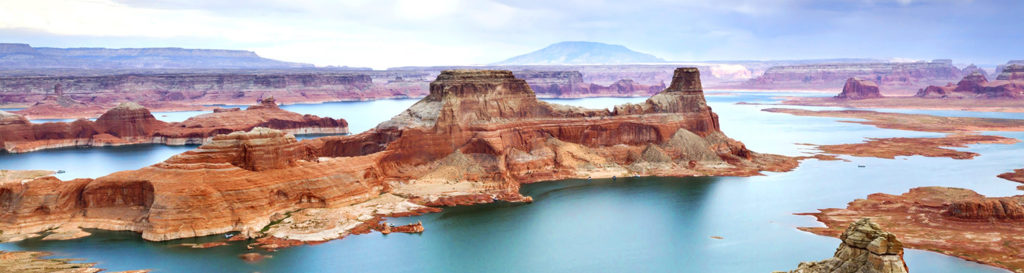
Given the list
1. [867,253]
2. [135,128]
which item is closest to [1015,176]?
[867,253]

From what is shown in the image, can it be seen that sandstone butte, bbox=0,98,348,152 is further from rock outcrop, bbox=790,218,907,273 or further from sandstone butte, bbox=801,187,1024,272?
rock outcrop, bbox=790,218,907,273

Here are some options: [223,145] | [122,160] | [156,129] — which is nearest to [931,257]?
[223,145]

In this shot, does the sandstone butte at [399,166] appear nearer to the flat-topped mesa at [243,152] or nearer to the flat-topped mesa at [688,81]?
the flat-topped mesa at [243,152]

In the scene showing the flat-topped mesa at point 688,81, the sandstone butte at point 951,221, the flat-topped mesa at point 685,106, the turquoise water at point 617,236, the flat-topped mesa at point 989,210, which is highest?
the flat-topped mesa at point 688,81

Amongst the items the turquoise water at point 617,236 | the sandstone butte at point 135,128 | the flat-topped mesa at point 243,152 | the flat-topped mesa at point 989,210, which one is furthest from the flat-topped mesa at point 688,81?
the sandstone butte at point 135,128

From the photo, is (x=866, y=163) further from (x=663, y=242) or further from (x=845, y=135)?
(x=663, y=242)

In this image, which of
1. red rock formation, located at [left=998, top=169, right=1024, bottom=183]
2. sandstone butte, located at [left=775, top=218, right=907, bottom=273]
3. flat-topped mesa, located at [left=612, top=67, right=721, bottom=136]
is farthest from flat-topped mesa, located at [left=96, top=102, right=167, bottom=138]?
red rock formation, located at [left=998, top=169, right=1024, bottom=183]
